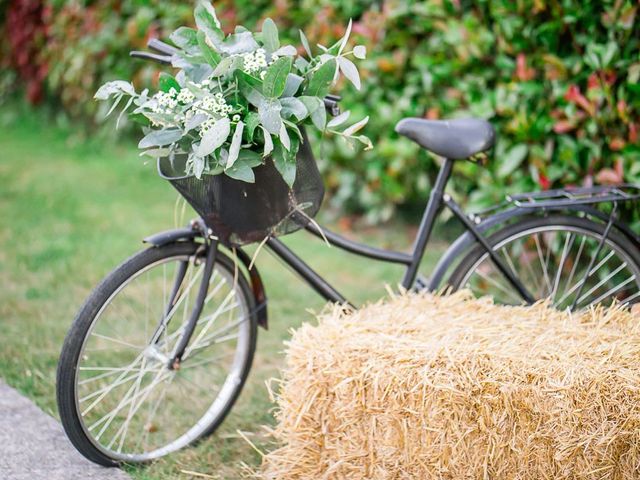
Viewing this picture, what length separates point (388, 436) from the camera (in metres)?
2.54

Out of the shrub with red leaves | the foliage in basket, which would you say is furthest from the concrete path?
the shrub with red leaves

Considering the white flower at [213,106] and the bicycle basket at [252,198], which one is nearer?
the white flower at [213,106]

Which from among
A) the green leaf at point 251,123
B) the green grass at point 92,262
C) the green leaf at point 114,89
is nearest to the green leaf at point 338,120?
the green leaf at point 251,123

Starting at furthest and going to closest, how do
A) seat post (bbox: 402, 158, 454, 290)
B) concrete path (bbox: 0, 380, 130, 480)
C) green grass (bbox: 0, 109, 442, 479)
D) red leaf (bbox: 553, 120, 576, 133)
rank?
red leaf (bbox: 553, 120, 576, 133) → green grass (bbox: 0, 109, 442, 479) → seat post (bbox: 402, 158, 454, 290) → concrete path (bbox: 0, 380, 130, 480)

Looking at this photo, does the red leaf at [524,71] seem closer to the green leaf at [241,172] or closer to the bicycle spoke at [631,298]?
the bicycle spoke at [631,298]

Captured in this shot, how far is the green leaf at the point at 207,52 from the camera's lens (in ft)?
8.19

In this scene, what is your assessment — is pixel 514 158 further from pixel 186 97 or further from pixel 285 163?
pixel 186 97

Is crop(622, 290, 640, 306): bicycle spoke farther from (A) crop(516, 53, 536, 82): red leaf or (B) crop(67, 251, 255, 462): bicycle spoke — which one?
(B) crop(67, 251, 255, 462): bicycle spoke

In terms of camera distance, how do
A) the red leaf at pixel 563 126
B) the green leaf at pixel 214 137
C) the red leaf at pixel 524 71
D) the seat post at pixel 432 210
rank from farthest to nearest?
the red leaf at pixel 524 71 → the red leaf at pixel 563 126 → the seat post at pixel 432 210 → the green leaf at pixel 214 137

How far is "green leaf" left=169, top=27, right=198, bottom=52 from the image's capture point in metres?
2.62

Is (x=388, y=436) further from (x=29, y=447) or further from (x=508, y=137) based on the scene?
(x=508, y=137)

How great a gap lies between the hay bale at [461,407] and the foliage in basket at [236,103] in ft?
2.03

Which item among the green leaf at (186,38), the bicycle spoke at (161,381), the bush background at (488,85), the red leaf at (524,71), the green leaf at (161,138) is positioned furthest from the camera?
the red leaf at (524,71)

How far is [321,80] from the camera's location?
258 centimetres
